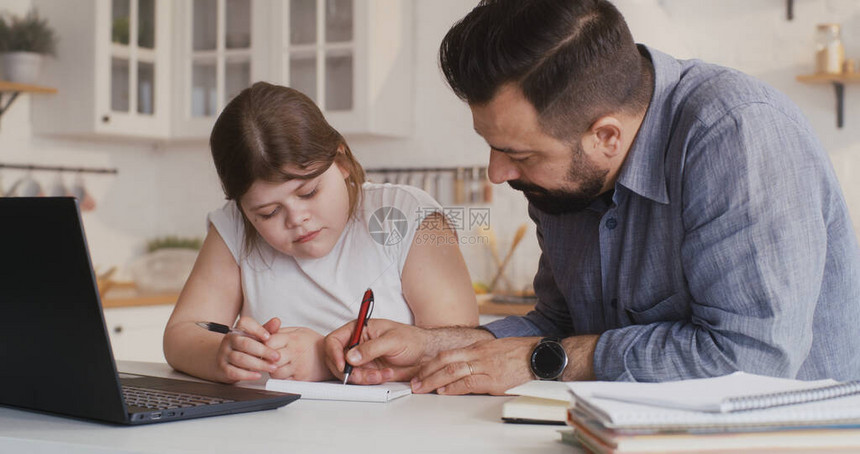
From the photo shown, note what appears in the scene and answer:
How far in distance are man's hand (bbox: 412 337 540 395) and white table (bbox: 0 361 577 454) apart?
0.08 meters

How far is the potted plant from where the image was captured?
3.68 meters

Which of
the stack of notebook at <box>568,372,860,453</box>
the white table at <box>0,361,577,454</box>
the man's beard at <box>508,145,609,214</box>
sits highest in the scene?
the man's beard at <box>508,145,609,214</box>

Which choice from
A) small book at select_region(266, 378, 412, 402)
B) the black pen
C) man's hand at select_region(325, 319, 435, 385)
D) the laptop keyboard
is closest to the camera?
the laptop keyboard

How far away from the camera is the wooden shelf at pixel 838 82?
3164 millimetres

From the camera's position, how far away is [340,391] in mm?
1216

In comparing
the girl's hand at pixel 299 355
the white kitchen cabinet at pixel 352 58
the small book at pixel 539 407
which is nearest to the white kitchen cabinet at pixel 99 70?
the white kitchen cabinet at pixel 352 58

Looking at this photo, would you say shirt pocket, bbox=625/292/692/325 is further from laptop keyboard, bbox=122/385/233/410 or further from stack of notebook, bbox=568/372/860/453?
laptop keyboard, bbox=122/385/233/410

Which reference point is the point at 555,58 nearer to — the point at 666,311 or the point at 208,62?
the point at 666,311

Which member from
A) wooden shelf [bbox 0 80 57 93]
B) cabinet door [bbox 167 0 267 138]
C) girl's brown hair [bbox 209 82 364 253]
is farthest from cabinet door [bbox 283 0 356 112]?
Answer: girl's brown hair [bbox 209 82 364 253]

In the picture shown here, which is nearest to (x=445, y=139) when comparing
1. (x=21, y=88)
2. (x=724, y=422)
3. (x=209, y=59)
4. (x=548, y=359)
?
(x=209, y=59)

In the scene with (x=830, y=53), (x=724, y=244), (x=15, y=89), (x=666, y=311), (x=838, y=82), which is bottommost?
(x=666, y=311)

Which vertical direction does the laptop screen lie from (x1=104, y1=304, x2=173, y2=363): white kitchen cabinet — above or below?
above

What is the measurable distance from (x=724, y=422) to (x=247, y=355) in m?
0.80

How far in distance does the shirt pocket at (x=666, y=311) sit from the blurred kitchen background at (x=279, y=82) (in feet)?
7.38
